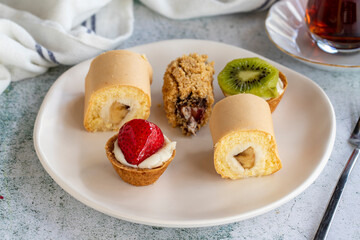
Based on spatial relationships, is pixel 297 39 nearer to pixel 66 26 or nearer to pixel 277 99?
pixel 277 99

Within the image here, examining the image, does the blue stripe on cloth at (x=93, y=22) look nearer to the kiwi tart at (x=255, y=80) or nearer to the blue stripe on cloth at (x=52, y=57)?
the blue stripe on cloth at (x=52, y=57)

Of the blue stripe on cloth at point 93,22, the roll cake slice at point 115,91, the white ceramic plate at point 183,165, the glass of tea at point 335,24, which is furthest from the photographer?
the blue stripe on cloth at point 93,22

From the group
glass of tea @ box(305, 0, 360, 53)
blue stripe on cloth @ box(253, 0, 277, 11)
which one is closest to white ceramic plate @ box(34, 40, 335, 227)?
glass of tea @ box(305, 0, 360, 53)

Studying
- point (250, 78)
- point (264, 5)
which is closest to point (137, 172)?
point (250, 78)

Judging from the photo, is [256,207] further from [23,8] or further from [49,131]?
[23,8]

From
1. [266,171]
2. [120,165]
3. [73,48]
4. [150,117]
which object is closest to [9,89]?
[73,48]

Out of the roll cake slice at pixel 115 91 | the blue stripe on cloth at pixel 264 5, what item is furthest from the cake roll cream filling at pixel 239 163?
the blue stripe on cloth at pixel 264 5

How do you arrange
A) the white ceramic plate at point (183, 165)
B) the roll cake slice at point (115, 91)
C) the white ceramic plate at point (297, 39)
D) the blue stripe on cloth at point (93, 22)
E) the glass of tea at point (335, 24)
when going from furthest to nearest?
the blue stripe on cloth at point (93, 22) → the white ceramic plate at point (297, 39) → the glass of tea at point (335, 24) → the roll cake slice at point (115, 91) → the white ceramic plate at point (183, 165)

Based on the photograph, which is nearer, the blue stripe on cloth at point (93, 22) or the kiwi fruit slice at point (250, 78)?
the kiwi fruit slice at point (250, 78)
